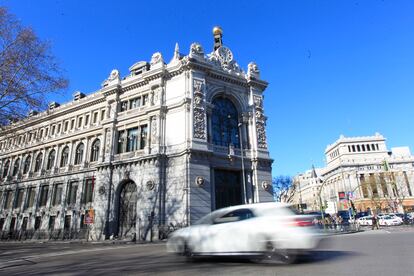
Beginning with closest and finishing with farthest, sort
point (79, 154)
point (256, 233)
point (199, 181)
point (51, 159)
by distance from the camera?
point (256, 233)
point (199, 181)
point (79, 154)
point (51, 159)

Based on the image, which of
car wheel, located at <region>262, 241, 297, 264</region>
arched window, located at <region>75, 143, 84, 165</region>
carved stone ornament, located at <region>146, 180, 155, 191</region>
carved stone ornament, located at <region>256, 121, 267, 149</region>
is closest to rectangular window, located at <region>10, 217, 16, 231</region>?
arched window, located at <region>75, 143, 84, 165</region>

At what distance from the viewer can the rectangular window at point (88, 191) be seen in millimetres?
34550

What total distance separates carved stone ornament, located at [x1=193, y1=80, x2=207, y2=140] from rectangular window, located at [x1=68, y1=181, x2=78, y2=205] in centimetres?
1899

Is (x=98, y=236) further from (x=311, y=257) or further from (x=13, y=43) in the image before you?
(x=311, y=257)

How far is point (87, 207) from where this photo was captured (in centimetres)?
3422

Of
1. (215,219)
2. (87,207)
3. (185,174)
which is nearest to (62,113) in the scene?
(87,207)

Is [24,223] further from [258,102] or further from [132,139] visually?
[258,102]

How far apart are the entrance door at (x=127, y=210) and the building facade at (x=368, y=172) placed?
207 ft

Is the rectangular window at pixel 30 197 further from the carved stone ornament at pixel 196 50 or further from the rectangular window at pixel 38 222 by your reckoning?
the carved stone ornament at pixel 196 50

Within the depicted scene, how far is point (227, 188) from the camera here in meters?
29.5

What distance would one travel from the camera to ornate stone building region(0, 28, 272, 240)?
27641 millimetres

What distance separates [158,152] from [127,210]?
7152 millimetres

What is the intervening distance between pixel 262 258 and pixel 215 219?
1.91 metres

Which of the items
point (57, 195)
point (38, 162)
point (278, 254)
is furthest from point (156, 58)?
point (278, 254)
